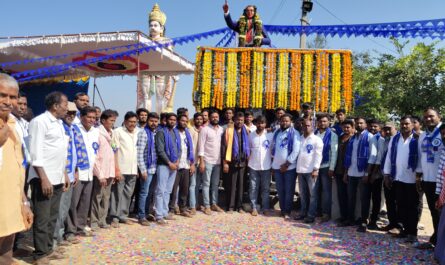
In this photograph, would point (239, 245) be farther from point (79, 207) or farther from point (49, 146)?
point (49, 146)

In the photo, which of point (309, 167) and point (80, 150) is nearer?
point (80, 150)

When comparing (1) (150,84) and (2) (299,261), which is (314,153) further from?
(1) (150,84)

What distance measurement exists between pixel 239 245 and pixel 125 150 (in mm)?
2252

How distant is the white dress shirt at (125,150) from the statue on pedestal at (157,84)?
9522 mm

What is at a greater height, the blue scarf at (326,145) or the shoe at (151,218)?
the blue scarf at (326,145)

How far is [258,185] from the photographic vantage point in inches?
276

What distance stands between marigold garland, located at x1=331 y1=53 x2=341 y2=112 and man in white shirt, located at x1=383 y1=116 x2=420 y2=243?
2.80 meters

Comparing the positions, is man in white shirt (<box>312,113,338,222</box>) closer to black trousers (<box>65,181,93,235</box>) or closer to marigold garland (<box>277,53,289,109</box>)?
marigold garland (<box>277,53,289,109</box>)


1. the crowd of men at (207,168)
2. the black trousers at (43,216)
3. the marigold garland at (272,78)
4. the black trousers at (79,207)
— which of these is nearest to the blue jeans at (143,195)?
the crowd of men at (207,168)

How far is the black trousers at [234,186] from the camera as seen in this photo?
22.9 feet

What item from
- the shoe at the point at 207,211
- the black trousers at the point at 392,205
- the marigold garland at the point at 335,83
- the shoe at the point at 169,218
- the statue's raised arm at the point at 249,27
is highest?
the statue's raised arm at the point at 249,27

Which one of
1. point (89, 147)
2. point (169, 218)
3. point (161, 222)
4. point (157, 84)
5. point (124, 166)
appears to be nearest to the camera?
point (89, 147)

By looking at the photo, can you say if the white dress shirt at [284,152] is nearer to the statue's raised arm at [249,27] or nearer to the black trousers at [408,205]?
the black trousers at [408,205]

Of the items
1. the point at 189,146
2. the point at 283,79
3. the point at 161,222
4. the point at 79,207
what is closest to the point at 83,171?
the point at 79,207
